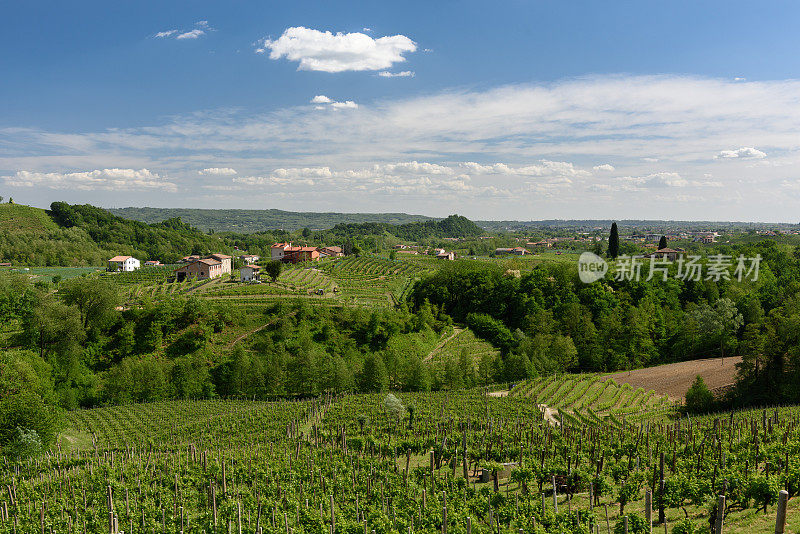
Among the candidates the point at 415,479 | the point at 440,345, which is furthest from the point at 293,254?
the point at 415,479

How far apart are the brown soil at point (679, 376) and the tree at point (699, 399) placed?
512cm

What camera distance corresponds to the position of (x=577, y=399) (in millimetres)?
37594

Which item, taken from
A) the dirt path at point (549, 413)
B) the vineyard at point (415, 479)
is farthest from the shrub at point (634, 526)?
the dirt path at point (549, 413)

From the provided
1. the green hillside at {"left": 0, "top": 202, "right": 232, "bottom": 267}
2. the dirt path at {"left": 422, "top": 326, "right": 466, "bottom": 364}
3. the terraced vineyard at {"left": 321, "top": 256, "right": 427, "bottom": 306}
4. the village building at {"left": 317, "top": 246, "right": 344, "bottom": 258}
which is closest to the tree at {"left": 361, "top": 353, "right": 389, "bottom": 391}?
the dirt path at {"left": 422, "top": 326, "right": 466, "bottom": 364}

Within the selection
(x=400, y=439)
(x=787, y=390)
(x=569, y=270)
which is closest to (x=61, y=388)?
(x=400, y=439)

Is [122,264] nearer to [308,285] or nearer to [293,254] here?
[293,254]

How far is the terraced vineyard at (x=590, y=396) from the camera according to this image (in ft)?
114

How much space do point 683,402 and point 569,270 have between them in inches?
1313

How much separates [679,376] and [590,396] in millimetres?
12909

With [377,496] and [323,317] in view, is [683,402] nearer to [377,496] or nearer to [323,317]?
[377,496]

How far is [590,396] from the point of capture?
38.8 m

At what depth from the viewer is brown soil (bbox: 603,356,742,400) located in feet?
135

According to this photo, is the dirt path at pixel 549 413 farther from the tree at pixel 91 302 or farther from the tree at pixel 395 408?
the tree at pixel 91 302

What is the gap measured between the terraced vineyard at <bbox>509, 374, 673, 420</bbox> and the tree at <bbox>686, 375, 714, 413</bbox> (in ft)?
6.30
